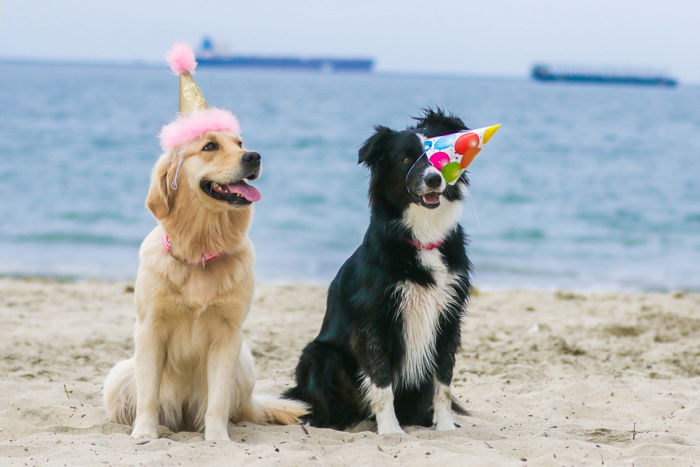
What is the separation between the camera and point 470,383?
17.8ft

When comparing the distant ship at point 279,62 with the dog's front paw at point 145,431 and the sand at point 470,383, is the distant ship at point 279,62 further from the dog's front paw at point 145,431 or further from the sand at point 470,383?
the dog's front paw at point 145,431

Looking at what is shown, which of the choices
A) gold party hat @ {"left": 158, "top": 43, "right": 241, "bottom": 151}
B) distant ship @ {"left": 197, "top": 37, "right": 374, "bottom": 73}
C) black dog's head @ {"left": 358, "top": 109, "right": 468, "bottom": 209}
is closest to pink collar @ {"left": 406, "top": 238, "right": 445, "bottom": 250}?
black dog's head @ {"left": 358, "top": 109, "right": 468, "bottom": 209}

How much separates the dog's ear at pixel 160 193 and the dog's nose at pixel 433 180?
125 centimetres

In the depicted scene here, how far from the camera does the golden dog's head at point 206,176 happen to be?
3744mm

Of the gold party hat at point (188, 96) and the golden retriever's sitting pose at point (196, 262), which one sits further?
the gold party hat at point (188, 96)

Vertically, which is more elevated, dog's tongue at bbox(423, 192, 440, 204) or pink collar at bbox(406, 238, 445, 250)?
dog's tongue at bbox(423, 192, 440, 204)

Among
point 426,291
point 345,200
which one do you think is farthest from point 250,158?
point 345,200

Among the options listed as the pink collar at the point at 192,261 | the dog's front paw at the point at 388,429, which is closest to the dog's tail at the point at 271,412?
the dog's front paw at the point at 388,429

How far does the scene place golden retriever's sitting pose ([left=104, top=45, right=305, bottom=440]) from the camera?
379 cm

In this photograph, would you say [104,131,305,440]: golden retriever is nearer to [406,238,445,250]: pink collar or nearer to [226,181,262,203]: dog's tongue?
[226,181,262,203]: dog's tongue

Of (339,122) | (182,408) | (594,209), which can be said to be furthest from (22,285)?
(339,122)

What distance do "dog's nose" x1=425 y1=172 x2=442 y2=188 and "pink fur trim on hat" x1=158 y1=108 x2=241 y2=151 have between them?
3.26ft

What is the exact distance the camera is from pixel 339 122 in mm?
30938

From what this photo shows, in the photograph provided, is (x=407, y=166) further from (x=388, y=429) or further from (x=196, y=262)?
(x=388, y=429)
